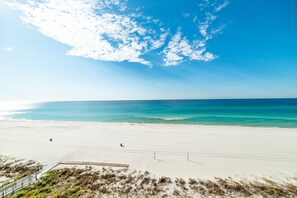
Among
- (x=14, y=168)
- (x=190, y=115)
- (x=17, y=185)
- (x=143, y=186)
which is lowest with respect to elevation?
(x=143, y=186)

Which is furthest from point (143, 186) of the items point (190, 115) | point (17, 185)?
point (190, 115)

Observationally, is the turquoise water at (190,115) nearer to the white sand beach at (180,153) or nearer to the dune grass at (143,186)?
the white sand beach at (180,153)

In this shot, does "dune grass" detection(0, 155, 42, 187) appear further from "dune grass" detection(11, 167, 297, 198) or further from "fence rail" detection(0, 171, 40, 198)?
"dune grass" detection(11, 167, 297, 198)

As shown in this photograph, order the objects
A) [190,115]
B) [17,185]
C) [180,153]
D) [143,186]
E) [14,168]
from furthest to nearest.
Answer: [190,115]
[180,153]
[14,168]
[143,186]
[17,185]

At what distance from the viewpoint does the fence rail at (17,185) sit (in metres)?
7.13

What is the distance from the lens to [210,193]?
24.3 ft

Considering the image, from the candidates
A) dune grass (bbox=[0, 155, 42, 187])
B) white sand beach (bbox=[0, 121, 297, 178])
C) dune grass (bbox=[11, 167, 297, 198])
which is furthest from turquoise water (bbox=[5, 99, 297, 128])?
dune grass (bbox=[0, 155, 42, 187])

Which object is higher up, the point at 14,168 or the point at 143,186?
the point at 14,168

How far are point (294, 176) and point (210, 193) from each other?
6.86 meters

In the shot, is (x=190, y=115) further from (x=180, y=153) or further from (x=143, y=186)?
(x=143, y=186)

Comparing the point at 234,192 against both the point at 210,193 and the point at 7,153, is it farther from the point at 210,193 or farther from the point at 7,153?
the point at 7,153

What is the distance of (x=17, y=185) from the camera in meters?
7.74

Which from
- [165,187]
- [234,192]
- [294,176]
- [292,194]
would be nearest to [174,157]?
[165,187]

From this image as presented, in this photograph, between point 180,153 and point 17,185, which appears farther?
point 180,153
